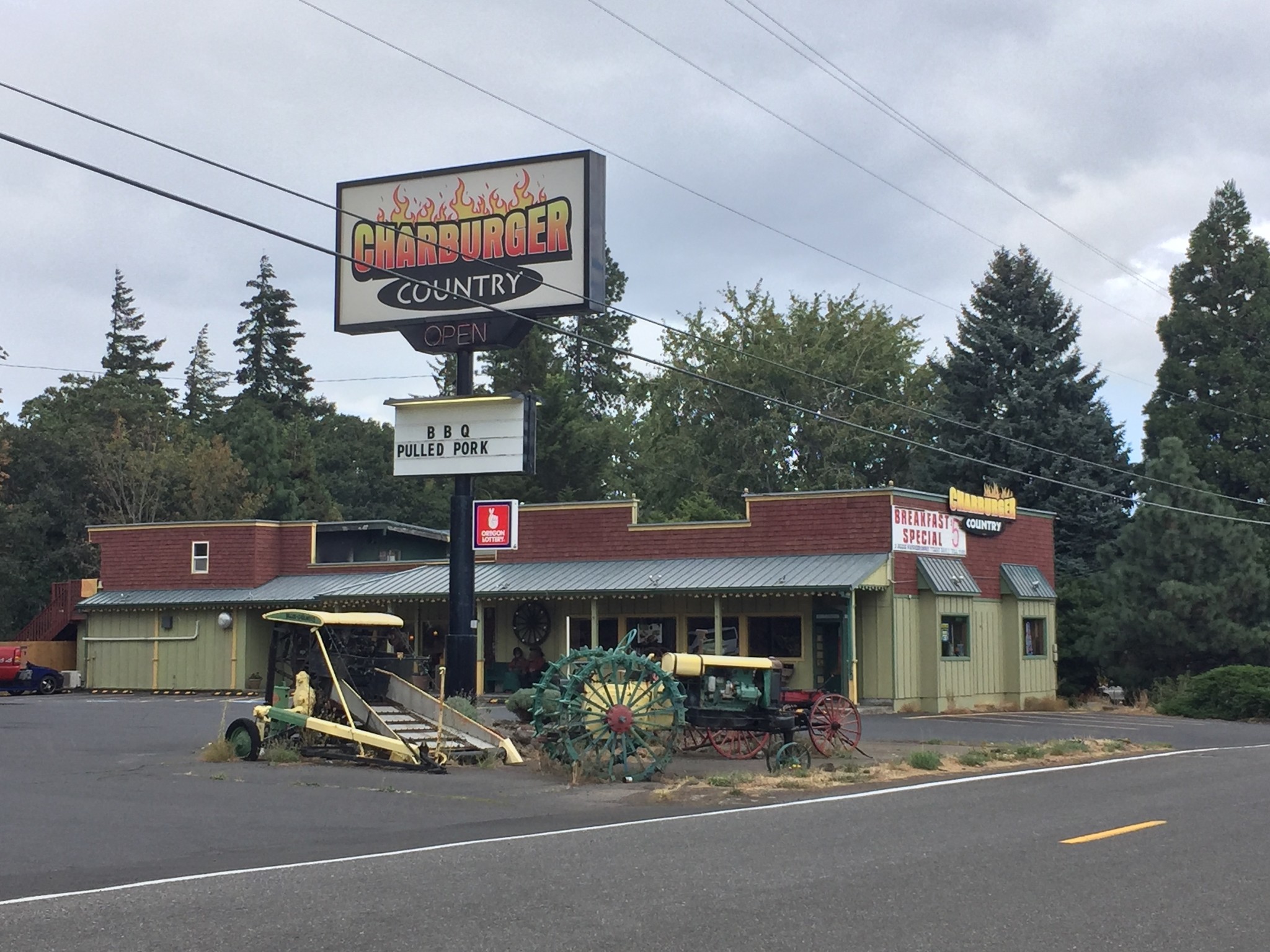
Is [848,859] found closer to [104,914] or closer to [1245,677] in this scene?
[104,914]

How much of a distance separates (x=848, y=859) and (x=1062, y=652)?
32969 millimetres

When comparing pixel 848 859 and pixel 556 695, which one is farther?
pixel 556 695

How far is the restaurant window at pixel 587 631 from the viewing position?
131 feet

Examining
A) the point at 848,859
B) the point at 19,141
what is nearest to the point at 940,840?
the point at 848,859

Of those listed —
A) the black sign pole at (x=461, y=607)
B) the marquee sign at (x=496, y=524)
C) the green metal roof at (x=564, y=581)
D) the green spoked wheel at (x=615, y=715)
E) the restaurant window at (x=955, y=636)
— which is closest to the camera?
the green spoked wheel at (x=615, y=715)

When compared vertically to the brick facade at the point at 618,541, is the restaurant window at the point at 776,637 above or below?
below

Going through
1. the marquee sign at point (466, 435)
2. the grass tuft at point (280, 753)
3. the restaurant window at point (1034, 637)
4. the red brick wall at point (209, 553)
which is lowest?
the grass tuft at point (280, 753)

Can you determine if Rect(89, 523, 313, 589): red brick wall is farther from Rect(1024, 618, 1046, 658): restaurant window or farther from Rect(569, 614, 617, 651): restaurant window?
Rect(1024, 618, 1046, 658): restaurant window

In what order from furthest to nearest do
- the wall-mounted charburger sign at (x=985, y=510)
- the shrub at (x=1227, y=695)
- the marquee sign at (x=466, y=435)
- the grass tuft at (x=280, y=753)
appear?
the wall-mounted charburger sign at (x=985, y=510) → the shrub at (x=1227, y=695) → the marquee sign at (x=466, y=435) → the grass tuft at (x=280, y=753)

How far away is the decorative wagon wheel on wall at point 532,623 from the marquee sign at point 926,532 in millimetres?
10115

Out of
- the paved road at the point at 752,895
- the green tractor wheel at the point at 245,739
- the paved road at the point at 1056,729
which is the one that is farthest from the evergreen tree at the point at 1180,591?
the green tractor wheel at the point at 245,739

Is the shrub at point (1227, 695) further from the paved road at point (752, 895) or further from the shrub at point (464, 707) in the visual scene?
the paved road at point (752, 895)

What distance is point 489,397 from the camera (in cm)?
2897

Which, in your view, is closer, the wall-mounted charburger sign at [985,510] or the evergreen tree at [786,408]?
the wall-mounted charburger sign at [985,510]
